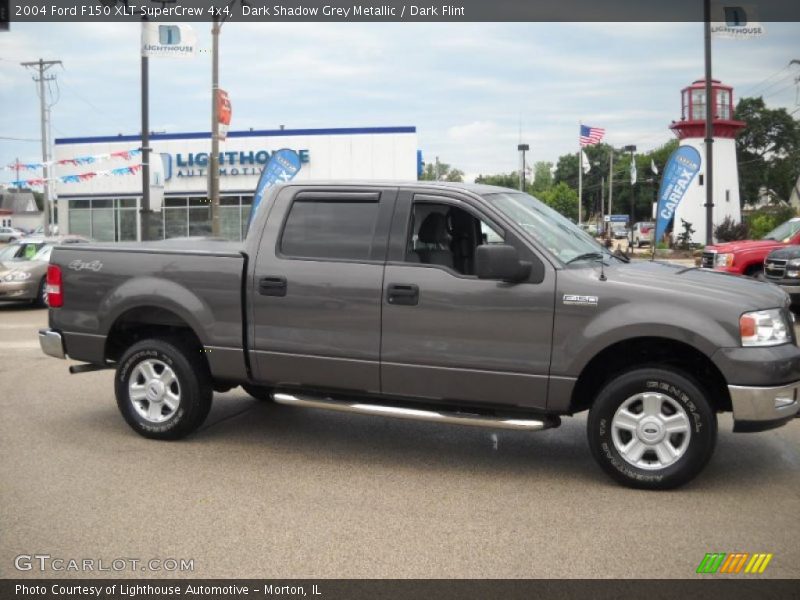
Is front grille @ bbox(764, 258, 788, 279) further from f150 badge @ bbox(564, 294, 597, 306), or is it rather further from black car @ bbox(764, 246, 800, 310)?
f150 badge @ bbox(564, 294, 597, 306)

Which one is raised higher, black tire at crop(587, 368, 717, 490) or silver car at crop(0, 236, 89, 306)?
silver car at crop(0, 236, 89, 306)

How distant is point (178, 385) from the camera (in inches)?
267

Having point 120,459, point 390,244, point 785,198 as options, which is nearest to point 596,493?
point 390,244

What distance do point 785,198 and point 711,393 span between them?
3466 inches

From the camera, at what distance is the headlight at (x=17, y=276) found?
1794 centimetres

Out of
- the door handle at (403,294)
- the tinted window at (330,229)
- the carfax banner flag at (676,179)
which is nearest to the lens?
the door handle at (403,294)

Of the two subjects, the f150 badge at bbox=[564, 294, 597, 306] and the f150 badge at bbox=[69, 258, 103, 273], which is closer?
the f150 badge at bbox=[564, 294, 597, 306]

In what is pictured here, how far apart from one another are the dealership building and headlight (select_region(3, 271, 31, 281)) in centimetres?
2011

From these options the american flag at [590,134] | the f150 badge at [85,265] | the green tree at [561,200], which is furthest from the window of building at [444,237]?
the green tree at [561,200]

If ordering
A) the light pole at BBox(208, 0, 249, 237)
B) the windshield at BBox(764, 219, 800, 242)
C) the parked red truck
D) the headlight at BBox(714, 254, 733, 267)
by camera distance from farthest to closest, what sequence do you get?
the light pole at BBox(208, 0, 249, 237)
the windshield at BBox(764, 219, 800, 242)
the headlight at BBox(714, 254, 733, 267)
the parked red truck

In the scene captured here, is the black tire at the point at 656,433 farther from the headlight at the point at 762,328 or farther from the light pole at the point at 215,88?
Result: the light pole at the point at 215,88

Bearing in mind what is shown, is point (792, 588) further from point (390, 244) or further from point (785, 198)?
point (785, 198)

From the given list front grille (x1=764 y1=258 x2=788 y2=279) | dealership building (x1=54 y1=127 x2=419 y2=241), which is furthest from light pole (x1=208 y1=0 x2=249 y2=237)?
front grille (x1=764 y1=258 x2=788 y2=279)

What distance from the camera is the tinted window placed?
629 cm
